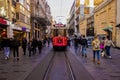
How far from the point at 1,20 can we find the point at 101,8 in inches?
962

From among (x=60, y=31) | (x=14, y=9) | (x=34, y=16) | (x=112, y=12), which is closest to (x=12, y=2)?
(x=14, y=9)

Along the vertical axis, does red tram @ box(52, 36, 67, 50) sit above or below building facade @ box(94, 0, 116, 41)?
below

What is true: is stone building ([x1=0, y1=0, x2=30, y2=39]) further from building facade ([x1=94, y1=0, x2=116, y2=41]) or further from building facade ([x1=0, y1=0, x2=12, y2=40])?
building facade ([x1=94, y1=0, x2=116, y2=41])

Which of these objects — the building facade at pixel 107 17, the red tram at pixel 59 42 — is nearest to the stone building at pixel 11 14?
the red tram at pixel 59 42

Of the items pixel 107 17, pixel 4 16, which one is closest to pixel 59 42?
pixel 4 16

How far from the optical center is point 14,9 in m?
45.1

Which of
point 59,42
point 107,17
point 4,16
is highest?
point 107,17

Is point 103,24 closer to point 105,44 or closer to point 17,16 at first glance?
point 17,16

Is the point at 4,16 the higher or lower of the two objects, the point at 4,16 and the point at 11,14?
the lower

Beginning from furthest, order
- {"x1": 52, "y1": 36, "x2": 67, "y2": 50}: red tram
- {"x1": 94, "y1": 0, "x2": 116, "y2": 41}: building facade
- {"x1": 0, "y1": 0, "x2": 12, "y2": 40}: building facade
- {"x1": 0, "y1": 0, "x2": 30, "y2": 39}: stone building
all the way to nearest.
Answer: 1. {"x1": 94, "y1": 0, "x2": 116, "y2": 41}: building facade
2. {"x1": 52, "y1": 36, "x2": 67, "y2": 50}: red tram
3. {"x1": 0, "y1": 0, "x2": 30, "y2": 39}: stone building
4. {"x1": 0, "y1": 0, "x2": 12, "y2": 40}: building facade

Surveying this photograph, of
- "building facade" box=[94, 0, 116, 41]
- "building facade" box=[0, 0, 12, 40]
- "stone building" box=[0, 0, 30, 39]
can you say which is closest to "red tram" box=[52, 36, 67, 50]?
"building facade" box=[0, 0, 12, 40]

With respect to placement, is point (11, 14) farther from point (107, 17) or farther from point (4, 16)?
point (107, 17)

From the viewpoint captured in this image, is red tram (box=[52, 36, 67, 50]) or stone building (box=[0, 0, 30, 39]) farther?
red tram (box=[52, 36, 67, 50])

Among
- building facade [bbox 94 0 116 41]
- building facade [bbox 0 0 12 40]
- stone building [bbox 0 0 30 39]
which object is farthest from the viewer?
building facade [bbox 94 0 116 41]
